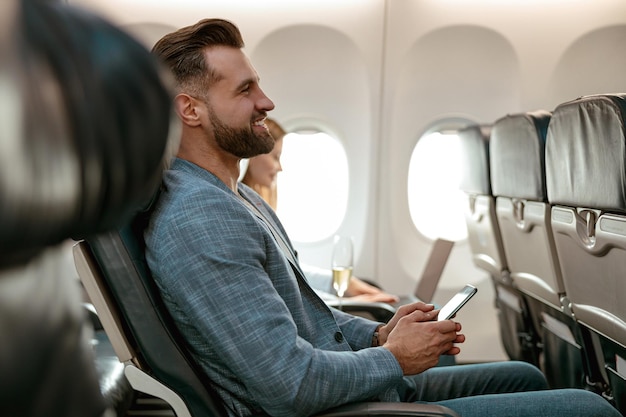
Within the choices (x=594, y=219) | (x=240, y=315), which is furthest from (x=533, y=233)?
(x=240, y=315)

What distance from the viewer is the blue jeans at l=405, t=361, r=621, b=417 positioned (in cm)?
182

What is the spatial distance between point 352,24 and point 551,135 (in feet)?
8.85

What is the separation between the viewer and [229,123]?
6.35 feet

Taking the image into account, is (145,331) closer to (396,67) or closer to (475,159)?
(475,159)

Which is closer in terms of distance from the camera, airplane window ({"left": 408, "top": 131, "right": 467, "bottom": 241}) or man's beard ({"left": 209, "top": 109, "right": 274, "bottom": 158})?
man's beard ({"left": 209, "top": 109, "right": 274, "bottom": 158})

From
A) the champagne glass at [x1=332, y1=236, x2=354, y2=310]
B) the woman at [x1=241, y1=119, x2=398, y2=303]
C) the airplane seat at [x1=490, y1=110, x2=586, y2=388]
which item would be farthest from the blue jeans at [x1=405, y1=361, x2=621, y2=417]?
the woman at [x1=241, y1=119, x2=398, y2=303]

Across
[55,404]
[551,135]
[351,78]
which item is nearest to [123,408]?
[551,135]

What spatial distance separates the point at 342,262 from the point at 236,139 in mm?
1180

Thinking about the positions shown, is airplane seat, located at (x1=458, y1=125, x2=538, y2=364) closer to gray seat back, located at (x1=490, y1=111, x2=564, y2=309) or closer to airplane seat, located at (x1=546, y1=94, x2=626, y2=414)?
gray seat back, located at (x1=490, y1=111, x2=564, y2=309)

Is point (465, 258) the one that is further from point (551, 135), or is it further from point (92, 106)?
point (92, 106)

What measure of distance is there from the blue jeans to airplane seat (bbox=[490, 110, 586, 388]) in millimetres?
600

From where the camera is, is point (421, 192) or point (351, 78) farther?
point (421, 192)

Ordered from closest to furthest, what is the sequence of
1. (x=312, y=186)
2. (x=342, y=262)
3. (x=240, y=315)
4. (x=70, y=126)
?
(x=70, y=126)
(x=240, y=315)
(x=342, y=262)
(x=312, y=186)

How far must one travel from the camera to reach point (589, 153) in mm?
2010
